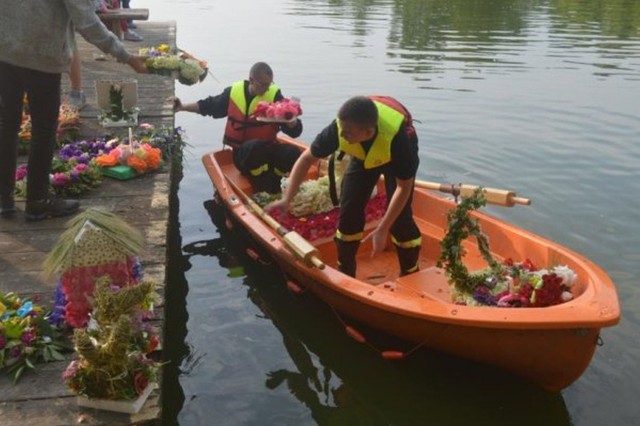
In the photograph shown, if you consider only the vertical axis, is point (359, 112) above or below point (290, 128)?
above

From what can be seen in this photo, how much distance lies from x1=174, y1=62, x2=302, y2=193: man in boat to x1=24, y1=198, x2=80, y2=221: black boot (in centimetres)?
226

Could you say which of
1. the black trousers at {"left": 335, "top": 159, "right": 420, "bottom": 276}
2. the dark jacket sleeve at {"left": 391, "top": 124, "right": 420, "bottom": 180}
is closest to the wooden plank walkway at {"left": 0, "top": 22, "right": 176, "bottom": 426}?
the black trousers at {"left": 335, "top": 159, "right": 420, "bottom": 276}

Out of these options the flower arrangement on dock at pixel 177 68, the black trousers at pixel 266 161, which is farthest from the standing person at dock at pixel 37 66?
the flower arrangement on dock at pixel 177 68

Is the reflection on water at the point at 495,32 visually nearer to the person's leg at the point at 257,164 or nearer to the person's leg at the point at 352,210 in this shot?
the person's leg at the point at 257,164

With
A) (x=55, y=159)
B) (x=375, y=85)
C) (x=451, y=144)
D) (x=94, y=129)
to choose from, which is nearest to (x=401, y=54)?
(x=375, y=85)

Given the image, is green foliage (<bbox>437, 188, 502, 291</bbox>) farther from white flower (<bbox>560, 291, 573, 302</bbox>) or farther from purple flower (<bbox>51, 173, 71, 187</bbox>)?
purple flower (<bbox>51, 173, 71, 187</bbox>)

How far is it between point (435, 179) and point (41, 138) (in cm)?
533

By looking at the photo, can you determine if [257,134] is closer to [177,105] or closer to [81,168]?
[177,105]

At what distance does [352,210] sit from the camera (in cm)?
523

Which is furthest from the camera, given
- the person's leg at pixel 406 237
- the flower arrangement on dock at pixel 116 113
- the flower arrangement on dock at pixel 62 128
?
the flower arrangement on dock at pixel 116 113

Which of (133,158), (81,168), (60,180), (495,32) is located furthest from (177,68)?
(495,32)

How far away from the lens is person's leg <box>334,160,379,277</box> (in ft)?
16.8

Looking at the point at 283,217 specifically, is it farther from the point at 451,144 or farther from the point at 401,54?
the point at 401,54

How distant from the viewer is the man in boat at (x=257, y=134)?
7.09m
